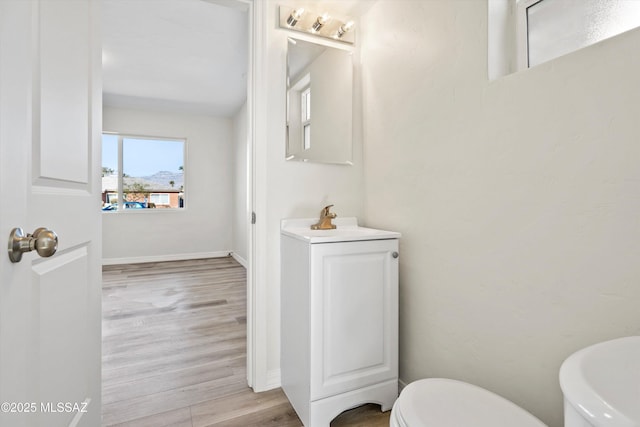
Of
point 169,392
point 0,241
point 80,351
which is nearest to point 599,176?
point 0,241

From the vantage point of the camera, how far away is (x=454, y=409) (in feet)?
3.05

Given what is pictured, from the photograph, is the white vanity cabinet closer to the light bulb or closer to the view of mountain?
the light bulb

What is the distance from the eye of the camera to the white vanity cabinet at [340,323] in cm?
137

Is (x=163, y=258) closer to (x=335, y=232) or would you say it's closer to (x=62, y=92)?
(x=335, y=232)

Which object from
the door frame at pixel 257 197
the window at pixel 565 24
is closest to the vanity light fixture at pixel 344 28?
the door frame at pixel 257 197

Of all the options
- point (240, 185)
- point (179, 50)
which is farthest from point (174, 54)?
point (240, 185)

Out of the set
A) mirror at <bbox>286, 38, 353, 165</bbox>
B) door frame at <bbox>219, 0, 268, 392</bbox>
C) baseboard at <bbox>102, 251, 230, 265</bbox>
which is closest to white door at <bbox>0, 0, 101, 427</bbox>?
door frame at <bbox>219, 0, 268, 392</bbox>

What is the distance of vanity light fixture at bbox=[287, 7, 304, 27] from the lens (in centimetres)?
172

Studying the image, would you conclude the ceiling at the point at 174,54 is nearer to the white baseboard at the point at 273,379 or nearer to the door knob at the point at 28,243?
the door knob at the point at 28,243

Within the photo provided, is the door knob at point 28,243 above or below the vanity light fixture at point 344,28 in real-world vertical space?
below

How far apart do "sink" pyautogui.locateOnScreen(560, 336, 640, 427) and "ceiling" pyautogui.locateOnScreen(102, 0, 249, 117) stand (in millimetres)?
2056

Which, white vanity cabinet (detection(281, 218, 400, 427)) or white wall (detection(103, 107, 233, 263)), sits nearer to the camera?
white vanity cabinet (detection(281, 218, 400, 427))

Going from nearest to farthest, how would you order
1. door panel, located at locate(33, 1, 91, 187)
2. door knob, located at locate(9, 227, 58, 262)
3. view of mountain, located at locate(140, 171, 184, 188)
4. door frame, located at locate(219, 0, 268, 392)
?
door knob, located at locate(9, 227, 58, 262)
door panel, located at locate(33, 1, 91, 187)
door frame, located at locate(219, 0, 268, 392)
view of mountain, located at locate(140, 171, 184, 188)

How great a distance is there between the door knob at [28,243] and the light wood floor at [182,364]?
126 cm
